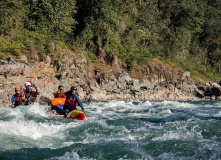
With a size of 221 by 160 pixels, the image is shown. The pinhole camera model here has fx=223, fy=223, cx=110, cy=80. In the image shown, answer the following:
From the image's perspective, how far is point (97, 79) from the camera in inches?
670

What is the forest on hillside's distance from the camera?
15.4 m

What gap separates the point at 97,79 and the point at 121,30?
23.5 feet

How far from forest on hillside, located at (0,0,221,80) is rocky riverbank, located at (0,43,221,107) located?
932mm

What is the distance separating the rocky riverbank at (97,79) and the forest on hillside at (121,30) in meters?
0.93

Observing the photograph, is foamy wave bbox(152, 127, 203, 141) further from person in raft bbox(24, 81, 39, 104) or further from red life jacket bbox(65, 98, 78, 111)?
person in raft bbox(24, 81, 39, 104)

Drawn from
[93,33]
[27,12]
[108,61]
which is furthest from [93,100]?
[27,12]

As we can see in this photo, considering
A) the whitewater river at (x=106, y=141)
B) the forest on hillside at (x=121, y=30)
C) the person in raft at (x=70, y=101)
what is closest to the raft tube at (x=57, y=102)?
the person in raft at (x=70, y=101)

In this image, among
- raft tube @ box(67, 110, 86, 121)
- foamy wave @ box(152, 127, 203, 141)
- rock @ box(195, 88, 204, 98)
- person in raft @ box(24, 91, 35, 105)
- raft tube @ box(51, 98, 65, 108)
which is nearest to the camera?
foamy wave @ box(152, 127, 203, 141)

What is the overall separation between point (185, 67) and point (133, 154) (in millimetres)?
23206

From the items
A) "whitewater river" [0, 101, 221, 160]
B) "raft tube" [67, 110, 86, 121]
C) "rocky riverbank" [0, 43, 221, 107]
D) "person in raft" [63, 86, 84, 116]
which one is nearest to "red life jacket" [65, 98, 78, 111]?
"person in raft" [63, 86, 84, 116]

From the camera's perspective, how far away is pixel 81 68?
1662 centimetres

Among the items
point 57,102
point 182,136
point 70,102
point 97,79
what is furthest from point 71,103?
point 97,79

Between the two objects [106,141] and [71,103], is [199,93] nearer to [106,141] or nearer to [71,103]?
[71,103]

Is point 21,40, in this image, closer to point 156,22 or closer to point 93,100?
point 93,100
